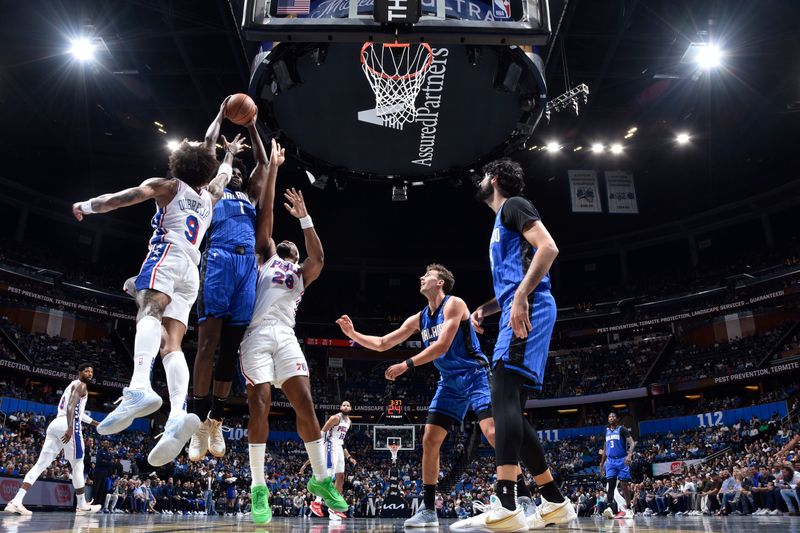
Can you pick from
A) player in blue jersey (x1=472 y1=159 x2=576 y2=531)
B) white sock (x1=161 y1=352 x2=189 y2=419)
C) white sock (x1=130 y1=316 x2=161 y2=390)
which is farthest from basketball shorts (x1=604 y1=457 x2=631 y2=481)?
white sock (x1=130 y1=316 x2=161 y2=390)

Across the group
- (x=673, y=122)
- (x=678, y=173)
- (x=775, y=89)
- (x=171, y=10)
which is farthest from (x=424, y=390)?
(x=171, y=10)

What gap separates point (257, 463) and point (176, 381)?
1071 millimetres

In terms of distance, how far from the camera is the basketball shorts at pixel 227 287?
4.39 metres

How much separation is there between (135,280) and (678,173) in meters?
25.8

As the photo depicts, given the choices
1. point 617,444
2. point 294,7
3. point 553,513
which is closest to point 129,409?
point 553,513

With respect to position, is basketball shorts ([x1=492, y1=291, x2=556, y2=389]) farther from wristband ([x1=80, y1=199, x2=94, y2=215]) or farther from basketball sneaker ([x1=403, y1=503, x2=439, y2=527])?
wristband ([x1=80, y1=199, x2=94, y2=215])

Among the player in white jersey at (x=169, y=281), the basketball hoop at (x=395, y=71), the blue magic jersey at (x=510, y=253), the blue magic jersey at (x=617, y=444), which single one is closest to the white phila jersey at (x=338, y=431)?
the blue magic jersey at (x=617, y=444)

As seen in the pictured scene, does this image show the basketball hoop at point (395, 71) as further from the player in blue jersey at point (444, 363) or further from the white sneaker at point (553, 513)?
the white sneaker at point (553, 513)

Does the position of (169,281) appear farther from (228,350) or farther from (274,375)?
(274,375)

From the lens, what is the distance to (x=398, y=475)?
25.1 m

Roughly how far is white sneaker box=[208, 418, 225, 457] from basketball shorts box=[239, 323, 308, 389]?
1.29ft

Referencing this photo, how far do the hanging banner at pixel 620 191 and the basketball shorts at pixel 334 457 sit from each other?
→ 16.2 m

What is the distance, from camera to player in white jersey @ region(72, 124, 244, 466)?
11.1 feet

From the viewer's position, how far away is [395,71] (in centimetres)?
1087
